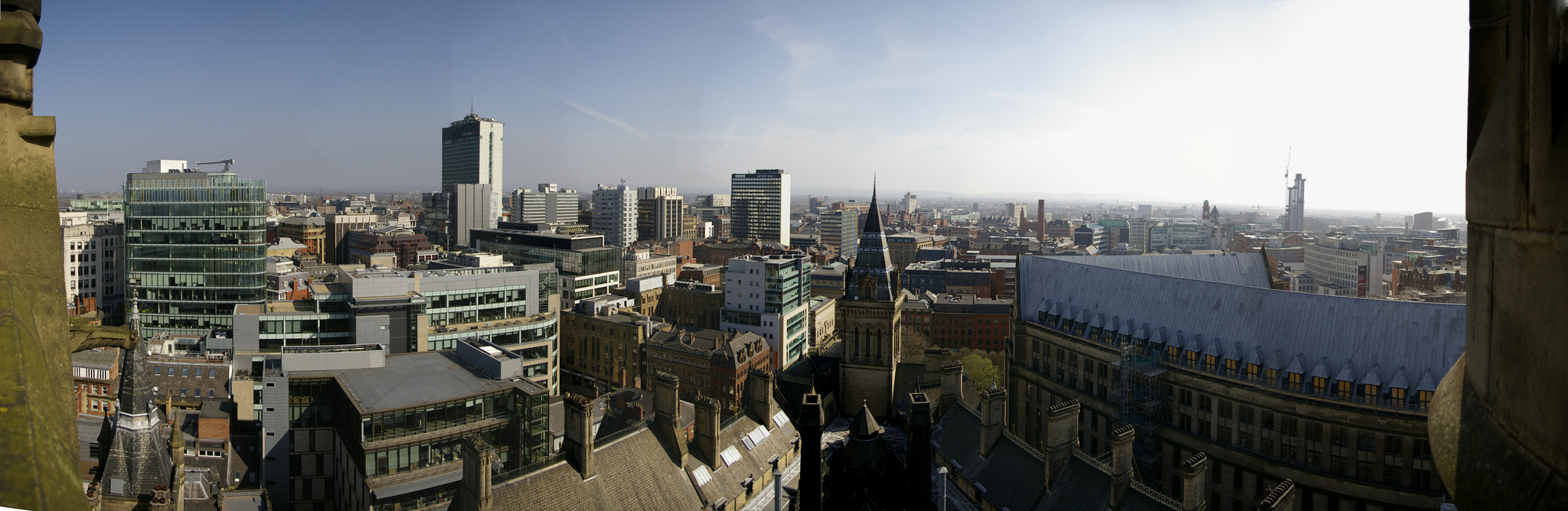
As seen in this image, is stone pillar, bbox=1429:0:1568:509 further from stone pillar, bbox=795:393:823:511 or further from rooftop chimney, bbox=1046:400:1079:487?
rooftop chimney, bbox=1046:400:1079:487

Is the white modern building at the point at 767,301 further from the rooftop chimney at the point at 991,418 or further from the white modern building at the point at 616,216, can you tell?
the white modern building at the point at 616,216

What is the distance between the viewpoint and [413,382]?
23.1 metres

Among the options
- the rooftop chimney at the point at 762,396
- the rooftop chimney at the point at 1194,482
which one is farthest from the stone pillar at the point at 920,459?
the rooftop chimney at the point at 762,396

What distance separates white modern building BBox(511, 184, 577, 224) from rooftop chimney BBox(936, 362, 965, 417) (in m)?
132

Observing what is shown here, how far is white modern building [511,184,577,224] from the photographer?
154125 millimetres

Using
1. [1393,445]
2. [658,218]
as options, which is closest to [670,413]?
[1393,445]

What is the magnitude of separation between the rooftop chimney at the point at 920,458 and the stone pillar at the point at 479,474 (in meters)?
7.62

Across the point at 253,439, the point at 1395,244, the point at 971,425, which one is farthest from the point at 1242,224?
the point at 253,439

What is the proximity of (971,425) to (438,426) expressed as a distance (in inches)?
619

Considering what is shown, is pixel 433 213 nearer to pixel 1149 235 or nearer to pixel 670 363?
pixel 670 363

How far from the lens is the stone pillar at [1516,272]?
1361mm

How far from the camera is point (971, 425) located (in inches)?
901

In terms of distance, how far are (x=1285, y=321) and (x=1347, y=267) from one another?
7659cm

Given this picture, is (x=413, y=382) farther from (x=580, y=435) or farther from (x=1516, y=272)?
(x=1516, y=272)
